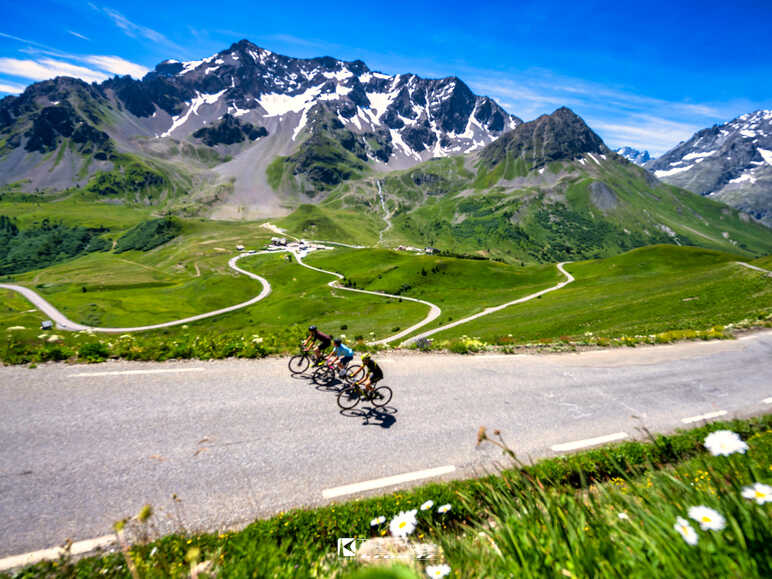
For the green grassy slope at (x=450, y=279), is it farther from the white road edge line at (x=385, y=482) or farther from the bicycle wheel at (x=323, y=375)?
the white road edge line at (x=385, y=482)

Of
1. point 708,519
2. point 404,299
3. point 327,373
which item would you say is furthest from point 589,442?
point 404,299

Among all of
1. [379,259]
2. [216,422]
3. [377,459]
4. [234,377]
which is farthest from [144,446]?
[379,259]

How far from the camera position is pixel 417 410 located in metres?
14.0

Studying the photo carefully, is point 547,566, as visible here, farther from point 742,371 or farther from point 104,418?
point 742,371

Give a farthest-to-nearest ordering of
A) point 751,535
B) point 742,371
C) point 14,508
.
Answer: point 742,371
point 14,508
point 751,535

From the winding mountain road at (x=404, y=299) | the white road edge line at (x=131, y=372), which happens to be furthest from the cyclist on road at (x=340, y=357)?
the winding mountain road at (x=404, y=299)

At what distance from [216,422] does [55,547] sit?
179 inches

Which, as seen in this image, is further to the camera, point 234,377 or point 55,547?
point 234,377

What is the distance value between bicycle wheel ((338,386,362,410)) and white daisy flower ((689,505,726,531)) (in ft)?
38.8

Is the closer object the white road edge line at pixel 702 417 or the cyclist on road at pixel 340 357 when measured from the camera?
the white road edge line at pixel 702 417

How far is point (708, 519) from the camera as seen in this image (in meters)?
2.41

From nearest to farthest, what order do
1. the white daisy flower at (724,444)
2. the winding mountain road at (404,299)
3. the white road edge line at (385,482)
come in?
the white daisy flower at (724,444)
the white road edge line at (385,482)
the winding mountain road at (404,299)

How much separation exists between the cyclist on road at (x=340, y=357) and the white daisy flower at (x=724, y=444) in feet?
41.3

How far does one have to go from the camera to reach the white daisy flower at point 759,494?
2.41 m
